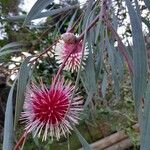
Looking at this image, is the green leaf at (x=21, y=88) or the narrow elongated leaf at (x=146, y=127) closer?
the narrow elongated leaf at (x=146, y=127)

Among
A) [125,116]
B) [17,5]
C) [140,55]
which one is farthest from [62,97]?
[17,5]

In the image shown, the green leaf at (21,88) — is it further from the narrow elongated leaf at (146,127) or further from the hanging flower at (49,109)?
the narrow elongated leaf at (146,127)

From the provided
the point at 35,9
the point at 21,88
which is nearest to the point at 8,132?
the point at 21,88

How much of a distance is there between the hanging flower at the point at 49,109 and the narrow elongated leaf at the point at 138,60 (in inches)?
6.0

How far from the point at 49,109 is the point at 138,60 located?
18 centimetres

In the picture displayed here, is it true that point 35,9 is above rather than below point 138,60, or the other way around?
above

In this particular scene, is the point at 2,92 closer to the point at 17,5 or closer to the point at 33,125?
the point at 17,5

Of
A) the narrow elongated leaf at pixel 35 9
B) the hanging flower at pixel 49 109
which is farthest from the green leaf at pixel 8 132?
the narrow elongated leaf at pixel 35 9

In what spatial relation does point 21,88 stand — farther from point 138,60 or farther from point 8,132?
point 138,60

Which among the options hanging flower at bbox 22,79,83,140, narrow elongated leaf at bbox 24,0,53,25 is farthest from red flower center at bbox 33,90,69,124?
narrow elongated leaf at bbox 24,0,53,25

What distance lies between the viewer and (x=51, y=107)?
66 centimetres

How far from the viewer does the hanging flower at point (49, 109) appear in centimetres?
66

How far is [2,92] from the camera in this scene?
2.42m

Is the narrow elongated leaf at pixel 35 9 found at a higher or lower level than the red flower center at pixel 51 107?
higher
